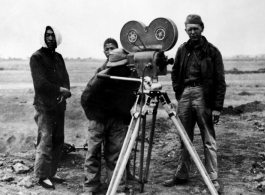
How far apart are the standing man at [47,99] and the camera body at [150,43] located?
119 cm

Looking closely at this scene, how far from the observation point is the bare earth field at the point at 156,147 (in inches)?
126

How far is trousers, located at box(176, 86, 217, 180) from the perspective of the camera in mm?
3092

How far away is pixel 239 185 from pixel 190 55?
1.45m

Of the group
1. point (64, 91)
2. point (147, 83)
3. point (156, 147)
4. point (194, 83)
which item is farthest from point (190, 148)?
point (156, 147)

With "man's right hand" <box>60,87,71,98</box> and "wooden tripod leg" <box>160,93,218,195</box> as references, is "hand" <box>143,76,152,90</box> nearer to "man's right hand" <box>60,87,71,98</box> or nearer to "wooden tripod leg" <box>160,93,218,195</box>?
"wooden tripod leg" <box>160,93,218,195</box>

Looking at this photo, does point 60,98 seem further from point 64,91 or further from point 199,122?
point 199,122

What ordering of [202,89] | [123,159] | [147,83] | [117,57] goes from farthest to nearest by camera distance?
[202,89], [117,57], [147,83], [123,159]

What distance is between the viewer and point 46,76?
332 centimetres

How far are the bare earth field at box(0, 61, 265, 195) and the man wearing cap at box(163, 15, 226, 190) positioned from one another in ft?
1.24

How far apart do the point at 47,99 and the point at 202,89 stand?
5.38 feet

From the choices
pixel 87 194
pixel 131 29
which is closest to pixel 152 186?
pixel 87 194

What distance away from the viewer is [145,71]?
7.32 feet

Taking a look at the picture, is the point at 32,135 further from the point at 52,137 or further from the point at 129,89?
the point at 129,89

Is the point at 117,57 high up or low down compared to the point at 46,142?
up
